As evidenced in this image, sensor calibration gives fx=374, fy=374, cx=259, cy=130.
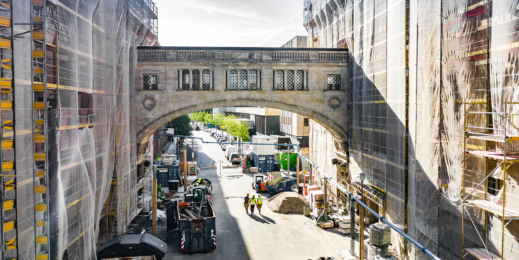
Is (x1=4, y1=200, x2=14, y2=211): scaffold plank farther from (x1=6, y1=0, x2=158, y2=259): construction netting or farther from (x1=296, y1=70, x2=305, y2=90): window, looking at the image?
(x1=296, y1=70, x2=305, y2=90): window

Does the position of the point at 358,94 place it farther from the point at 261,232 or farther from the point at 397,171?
the point at 261,232

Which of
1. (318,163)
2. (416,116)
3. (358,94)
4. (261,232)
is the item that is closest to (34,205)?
(261,232)

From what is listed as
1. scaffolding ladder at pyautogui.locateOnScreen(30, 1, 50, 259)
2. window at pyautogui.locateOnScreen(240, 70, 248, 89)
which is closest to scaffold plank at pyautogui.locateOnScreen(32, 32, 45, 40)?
scaffolding ladder at pyautogui.locateOnScreen(30, 1, 50, 259)

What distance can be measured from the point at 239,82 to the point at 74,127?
11081 mm

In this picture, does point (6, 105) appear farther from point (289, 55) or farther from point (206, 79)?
point (289, 55)

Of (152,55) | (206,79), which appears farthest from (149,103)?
(206,79)

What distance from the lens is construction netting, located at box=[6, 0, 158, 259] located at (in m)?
9.60

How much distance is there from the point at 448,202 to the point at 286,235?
838 cm

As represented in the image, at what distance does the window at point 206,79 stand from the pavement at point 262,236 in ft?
24.9

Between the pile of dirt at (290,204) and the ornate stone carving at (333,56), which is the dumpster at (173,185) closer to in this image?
the pile of dirt at (290,204)

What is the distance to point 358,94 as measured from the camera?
67.1ft

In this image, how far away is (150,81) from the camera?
70.6 feet

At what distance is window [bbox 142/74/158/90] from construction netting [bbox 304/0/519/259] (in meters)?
11.7

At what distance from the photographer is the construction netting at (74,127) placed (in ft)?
31.5
